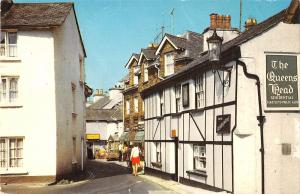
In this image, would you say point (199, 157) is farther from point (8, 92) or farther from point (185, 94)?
point (8, 92)

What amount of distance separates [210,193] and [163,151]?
8530mm

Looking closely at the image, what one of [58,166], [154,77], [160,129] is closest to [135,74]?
[154,77]

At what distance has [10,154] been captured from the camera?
21.1 meters

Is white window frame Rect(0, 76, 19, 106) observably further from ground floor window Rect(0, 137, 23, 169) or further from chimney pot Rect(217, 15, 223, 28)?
chimney pot Rect(217, 15, 223, 28)

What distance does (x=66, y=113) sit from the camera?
23.8 m

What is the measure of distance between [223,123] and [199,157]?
3.72m

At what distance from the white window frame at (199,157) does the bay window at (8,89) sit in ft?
31.0

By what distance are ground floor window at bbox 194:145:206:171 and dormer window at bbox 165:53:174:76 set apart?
550 inches

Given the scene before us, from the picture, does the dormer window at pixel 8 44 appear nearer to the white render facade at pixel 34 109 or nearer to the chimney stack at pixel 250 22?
the white render facade at pixel 34 109

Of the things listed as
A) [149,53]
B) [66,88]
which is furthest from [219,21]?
[149,53]

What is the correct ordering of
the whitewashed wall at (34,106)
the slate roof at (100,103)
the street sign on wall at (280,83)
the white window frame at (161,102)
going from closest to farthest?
1. the street sign on wall at (280,83)
2. the whitewashed wall at (34,106)
3. the white window frame at (161,102)
4. the slate roof at (100,103)

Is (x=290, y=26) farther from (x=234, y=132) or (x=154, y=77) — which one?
(x=154, y=77)

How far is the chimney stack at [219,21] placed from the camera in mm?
23805

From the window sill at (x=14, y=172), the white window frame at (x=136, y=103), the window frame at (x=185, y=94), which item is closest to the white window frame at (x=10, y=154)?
the window sill at (x=14, y=172)
